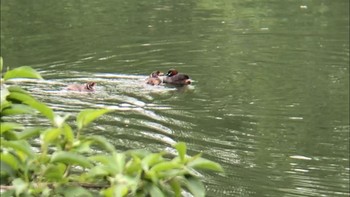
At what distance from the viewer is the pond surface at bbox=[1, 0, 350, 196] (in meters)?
7.70

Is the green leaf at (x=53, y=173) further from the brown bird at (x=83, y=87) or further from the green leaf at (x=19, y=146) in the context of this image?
the brown bird at (x=83, y=87)

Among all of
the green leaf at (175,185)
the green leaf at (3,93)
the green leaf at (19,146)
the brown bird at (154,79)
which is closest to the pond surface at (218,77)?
the brown bird at (154,79)

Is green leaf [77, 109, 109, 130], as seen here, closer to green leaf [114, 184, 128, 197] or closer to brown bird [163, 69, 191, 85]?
green leaf [114, 184, 128, 197]

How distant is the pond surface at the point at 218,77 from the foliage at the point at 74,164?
15.2ft

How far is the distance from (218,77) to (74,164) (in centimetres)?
826

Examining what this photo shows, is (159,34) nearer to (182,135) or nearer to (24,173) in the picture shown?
(182,135)

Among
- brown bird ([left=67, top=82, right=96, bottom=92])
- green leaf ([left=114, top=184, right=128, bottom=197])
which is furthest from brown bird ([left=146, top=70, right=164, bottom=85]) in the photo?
green leaf ([left=114, top=184, right=128, bottom=197])

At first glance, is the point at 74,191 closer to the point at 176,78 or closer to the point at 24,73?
the point at 24,73

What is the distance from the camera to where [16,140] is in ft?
7.09

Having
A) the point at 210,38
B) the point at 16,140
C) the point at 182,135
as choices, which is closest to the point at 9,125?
the point at 16,140

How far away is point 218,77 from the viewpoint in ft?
34.1

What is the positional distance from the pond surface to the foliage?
462 cm

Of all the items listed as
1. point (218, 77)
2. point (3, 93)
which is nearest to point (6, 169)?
point (3, 93)

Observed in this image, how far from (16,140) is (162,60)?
940 centimetres
